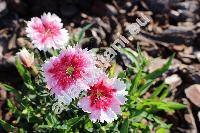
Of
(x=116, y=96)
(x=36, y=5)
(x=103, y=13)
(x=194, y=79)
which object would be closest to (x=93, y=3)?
(x=103, y=13)

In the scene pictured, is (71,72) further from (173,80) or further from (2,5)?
(2,5)

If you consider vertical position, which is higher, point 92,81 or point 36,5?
point 36,5

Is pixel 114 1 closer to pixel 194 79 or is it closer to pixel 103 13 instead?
pixel 103 13

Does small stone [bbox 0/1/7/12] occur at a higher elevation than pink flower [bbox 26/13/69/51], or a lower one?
higher

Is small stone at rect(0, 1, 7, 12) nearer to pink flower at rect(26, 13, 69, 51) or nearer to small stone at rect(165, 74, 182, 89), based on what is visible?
pink flower at rect(26, 13, 69, 51)

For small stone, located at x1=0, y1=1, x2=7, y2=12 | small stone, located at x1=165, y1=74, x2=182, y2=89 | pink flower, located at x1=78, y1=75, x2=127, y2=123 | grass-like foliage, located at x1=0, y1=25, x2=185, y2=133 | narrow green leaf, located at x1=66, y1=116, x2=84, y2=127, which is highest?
small stone, located at x1=0, y1=1, x2=7, y2=12

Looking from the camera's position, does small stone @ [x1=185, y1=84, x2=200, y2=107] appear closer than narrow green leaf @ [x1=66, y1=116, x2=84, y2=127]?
No

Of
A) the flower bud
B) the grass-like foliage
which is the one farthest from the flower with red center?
the grass-like foliage
